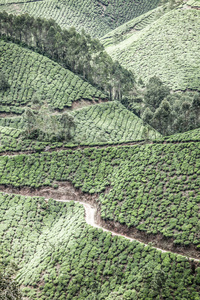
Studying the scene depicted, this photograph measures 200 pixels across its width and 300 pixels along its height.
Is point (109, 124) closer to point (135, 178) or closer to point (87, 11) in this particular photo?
point (135, 178)

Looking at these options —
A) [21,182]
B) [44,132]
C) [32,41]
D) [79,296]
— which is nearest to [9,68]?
[32,41]

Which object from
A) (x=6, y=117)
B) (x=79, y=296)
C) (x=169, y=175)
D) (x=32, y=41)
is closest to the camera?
(x=79, y=296)

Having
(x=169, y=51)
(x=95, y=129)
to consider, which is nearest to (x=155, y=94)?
(x=95, y=129)

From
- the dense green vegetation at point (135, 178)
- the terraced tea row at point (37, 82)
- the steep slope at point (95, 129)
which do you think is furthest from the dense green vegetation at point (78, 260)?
the terraced tea row at point (37, 82)

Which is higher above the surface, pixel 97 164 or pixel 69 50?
pixel 69 50

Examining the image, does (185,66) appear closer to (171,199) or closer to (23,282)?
(171,199)

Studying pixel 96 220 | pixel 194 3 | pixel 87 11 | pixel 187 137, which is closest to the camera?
pixel 96 220

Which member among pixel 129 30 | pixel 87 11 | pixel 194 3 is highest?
pixel 87 11
